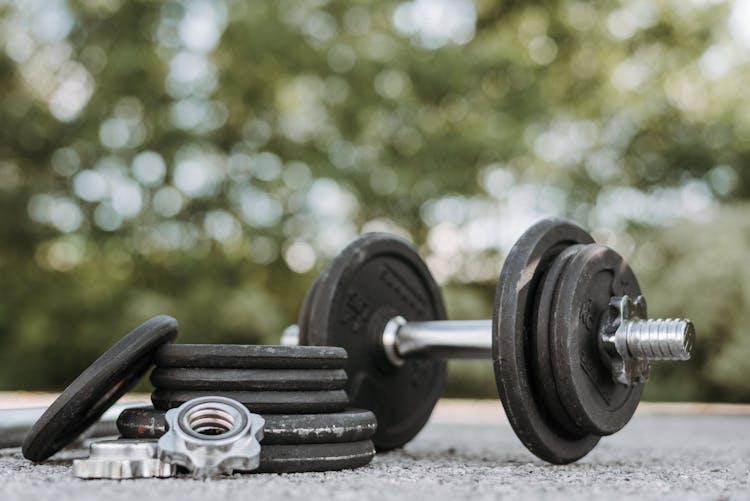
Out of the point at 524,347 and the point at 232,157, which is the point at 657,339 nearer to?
the point at 524,347

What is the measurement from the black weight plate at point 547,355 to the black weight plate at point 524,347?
0.02 metres

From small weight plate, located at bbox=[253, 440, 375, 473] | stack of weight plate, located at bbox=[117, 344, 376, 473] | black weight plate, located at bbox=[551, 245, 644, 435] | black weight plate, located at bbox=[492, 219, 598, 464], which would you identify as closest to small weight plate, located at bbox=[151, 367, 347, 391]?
stack of weight plate, located at bbox=[117, 344, 376, 473]

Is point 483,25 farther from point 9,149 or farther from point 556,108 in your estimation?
point 9,149

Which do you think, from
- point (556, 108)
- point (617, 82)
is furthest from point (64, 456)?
point (617, 82)

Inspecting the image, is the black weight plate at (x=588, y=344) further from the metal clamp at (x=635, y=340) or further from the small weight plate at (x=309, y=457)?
the small weight plate at (x=309, y=457)

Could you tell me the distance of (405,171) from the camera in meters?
9.29

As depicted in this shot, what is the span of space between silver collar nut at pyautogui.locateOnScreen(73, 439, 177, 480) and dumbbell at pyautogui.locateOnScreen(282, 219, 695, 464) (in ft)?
2.54

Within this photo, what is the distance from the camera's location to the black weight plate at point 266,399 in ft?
6.88

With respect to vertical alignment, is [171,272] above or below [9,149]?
below

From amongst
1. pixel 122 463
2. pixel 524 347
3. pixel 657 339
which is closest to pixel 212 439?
pixel 122 463

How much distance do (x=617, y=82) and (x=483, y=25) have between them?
180 cm

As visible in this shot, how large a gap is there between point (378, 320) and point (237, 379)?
746mm

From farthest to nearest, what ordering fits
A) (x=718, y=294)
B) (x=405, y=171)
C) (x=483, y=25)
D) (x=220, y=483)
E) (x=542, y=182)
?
1. (x=483, y=25)
2. (x=542, y=182)
3. (x=405, y=171)
4. (x=718, y=294)
5. (x=220, y=483)

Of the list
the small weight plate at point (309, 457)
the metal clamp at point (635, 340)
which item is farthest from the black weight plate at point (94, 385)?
the metal clamp at point (635, 340)
